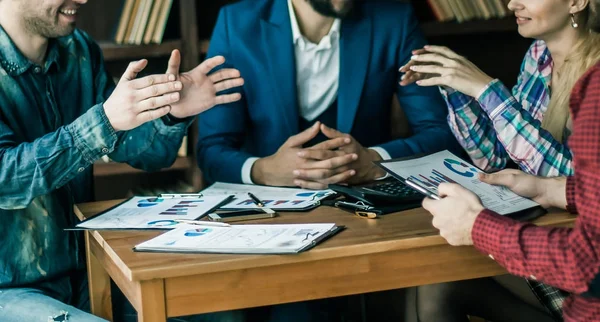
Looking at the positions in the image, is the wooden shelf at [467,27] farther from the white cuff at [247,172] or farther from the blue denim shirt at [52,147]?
the blue denim shirt at [52,147]

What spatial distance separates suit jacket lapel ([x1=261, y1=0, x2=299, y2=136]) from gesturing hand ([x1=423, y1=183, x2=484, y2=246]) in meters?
0.95

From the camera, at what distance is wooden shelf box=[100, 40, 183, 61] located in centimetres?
311

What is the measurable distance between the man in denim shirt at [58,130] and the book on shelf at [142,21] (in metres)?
0.97

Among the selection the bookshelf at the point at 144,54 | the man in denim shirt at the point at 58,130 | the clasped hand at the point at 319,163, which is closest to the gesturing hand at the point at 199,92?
the man in denim shirt at the point at 58,130

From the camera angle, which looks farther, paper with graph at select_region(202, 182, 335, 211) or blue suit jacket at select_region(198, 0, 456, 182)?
blue suit jacket at select_region(198, 0, 456, 182)

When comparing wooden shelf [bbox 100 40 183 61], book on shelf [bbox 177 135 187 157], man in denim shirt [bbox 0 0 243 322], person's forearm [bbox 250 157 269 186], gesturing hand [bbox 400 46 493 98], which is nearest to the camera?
man in denim shirt [bbox 0 0 243 322]

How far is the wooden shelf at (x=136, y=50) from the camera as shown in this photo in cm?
311

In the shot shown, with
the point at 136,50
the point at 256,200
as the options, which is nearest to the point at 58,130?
the point at 256,200

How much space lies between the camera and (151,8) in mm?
3127

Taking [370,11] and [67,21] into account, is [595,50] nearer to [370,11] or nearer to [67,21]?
[370,11]

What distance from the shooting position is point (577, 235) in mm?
1257

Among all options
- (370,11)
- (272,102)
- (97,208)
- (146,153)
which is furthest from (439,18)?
(97,208)

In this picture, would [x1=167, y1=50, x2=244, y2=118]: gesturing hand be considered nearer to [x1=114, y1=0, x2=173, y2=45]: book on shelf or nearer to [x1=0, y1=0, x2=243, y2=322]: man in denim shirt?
[x1=0, y1=0, x2=243, y2=322]: man in denim shirt

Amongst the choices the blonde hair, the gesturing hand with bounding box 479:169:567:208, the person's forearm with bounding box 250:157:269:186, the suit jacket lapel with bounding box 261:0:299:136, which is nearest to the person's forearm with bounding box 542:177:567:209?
the gesturing hand with bounding box 479:169:567:208
